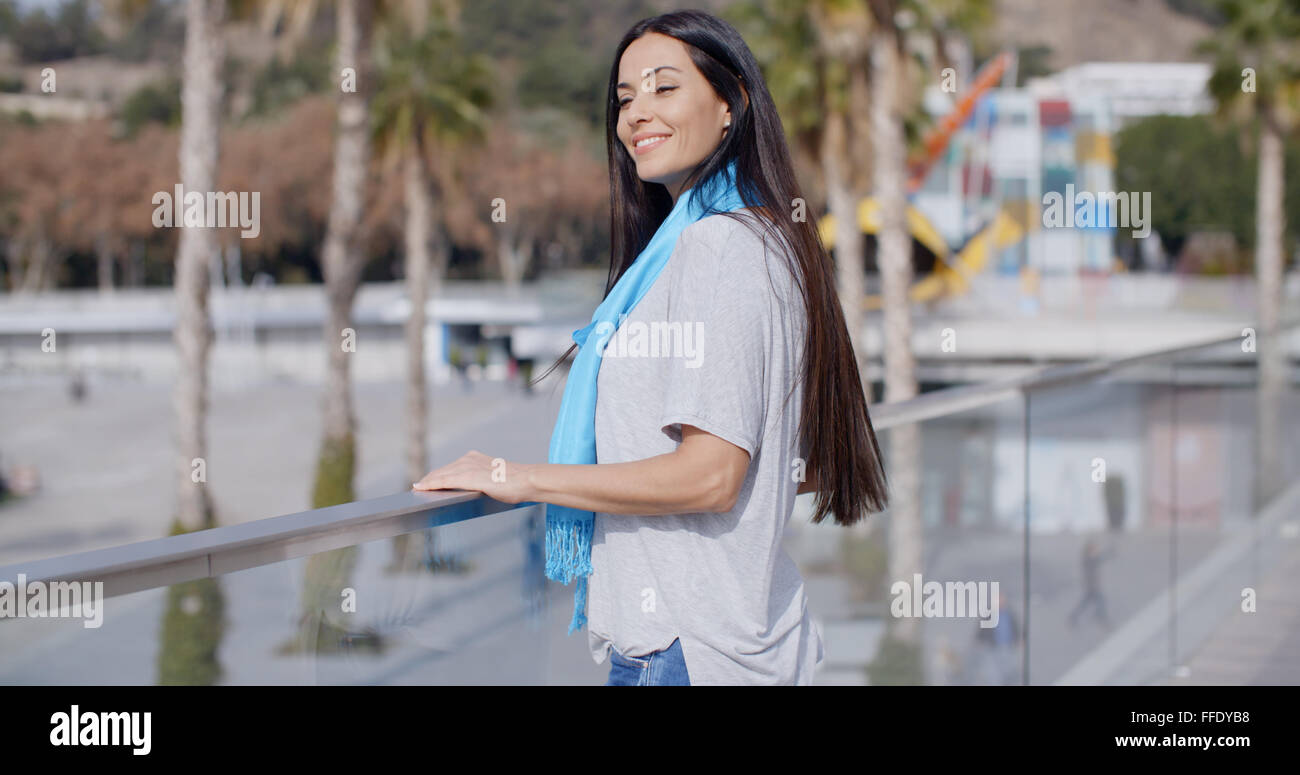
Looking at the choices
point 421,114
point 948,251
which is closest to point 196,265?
point 421,114

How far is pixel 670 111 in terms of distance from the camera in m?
1.86

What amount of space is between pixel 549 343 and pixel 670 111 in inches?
1479

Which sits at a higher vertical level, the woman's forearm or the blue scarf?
the blue scarf

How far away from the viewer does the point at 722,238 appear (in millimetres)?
1703

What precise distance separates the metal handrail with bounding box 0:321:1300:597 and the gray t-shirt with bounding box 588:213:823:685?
0.39 m

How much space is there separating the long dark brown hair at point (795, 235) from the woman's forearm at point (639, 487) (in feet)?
0.74

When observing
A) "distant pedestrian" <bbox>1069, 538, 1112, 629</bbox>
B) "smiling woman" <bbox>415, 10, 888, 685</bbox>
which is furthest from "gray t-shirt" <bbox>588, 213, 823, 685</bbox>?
"distant pedestrian" <bbox>1069, 538, 1112, 629</bbox>

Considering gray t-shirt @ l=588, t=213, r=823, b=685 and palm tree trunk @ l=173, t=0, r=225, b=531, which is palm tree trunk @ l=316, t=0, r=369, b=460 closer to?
palm tree trunk @ l=173, t=0, r=225, b=531

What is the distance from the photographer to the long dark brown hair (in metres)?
1.77

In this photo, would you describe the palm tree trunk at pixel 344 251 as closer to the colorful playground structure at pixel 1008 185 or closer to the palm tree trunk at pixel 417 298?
the palm tree trunk at pixel 417 298
